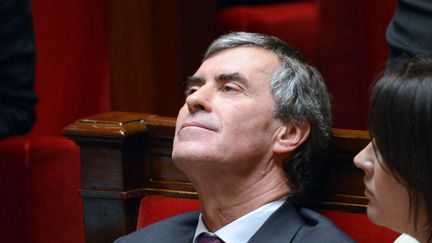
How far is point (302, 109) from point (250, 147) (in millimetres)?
93

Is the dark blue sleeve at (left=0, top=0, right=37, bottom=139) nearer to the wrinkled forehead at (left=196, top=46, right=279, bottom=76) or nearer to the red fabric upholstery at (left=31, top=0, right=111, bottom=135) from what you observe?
the red fabric upholstery at (left=31, top=0, right=111, bottom=135)

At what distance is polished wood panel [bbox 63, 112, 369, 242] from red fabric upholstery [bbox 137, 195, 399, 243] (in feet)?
0.04

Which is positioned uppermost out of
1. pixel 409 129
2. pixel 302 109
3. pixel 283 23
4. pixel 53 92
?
pixel 409 129

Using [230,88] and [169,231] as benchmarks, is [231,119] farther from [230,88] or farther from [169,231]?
[169,231]

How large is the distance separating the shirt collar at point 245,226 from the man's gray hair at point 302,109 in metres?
0.06

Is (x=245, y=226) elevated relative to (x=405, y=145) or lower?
lower

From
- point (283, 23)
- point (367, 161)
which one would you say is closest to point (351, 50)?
point (283, 23)

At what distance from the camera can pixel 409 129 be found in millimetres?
971

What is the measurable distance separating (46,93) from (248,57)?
0.83 m

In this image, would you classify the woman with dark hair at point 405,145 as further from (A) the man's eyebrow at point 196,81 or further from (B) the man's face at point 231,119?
(A) the man's eyebrow at point 196,81

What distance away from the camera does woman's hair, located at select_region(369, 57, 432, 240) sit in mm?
970

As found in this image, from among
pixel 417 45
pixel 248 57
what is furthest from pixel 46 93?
pixel 417 45

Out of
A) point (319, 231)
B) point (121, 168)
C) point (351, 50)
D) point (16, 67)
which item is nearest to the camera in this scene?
point (319, 231)

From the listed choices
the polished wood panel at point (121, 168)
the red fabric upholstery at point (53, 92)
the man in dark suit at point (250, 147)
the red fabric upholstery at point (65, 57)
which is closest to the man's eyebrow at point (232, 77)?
the man in dark suit at point (250, 147)
